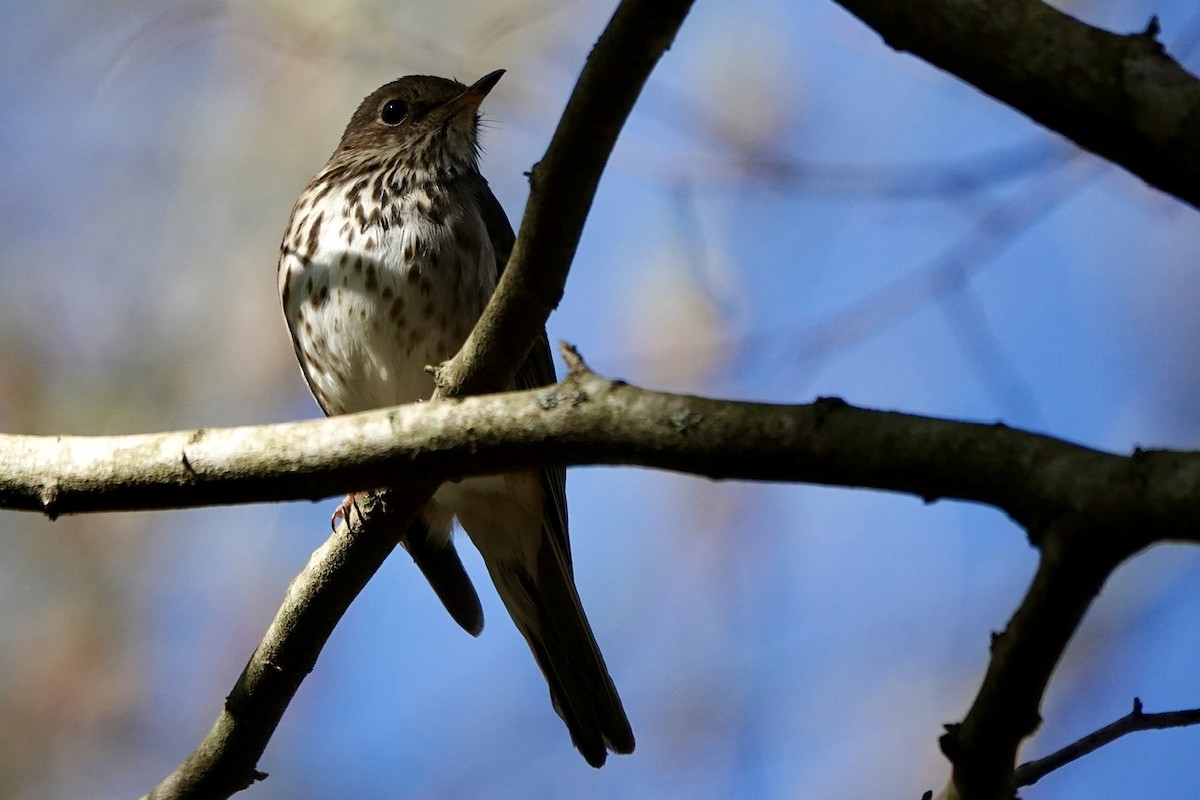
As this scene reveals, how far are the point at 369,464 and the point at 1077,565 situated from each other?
55.0 inches

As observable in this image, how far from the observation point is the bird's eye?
5688 mm

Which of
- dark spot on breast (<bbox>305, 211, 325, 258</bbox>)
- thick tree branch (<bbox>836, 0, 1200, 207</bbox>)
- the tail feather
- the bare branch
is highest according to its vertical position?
dark spot on breast (<bbox>305, 211, 325, 258</bbox>)

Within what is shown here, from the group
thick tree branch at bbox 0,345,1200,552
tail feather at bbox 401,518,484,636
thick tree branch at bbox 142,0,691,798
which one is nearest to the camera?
thick tree branch at bbox 0,345,1200,552

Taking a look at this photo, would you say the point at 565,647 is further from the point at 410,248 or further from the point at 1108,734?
the point at 1108,734

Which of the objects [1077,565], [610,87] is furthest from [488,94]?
[1077,565]

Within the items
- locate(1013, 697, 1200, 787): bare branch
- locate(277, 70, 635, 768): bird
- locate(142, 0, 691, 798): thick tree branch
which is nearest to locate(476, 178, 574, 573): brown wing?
locate(277, 70, 635, 768): bird

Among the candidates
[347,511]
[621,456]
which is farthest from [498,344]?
[347,511]

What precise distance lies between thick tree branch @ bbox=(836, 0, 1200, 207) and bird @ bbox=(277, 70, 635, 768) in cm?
221

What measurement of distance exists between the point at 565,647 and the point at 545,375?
951 millimetres

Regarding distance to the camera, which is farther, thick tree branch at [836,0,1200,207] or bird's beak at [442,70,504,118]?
bird's beak at [442,70,504,118]

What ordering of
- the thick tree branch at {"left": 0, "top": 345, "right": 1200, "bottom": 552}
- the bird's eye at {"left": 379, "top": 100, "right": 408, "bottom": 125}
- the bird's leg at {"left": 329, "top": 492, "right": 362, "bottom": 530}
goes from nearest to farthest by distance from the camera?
the thick tree branch at {"left": 0, "top": 345, "right": 1200, "bottom": 552} → the bird's leg at {"left": 329, "top": 492, "right": 362, "bottom": 530} → the bird's eye at {"left": 379, "top": 100, "right": 408, "bottom": 125}

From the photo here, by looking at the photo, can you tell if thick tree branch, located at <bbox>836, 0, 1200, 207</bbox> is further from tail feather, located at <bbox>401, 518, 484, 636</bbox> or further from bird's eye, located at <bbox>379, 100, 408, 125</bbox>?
bird's eye, located at <bbox>379, 100, 408, 125</bbox>

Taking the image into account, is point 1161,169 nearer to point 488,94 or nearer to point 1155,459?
point 1155,459

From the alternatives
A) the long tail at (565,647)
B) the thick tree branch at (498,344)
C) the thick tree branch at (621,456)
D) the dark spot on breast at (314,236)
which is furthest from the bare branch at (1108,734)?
the dark spot on breast at (314,236)
